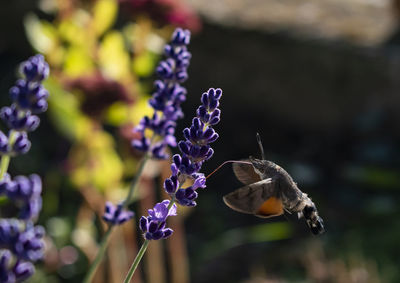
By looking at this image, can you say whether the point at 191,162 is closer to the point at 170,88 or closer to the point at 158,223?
the point at 158,223

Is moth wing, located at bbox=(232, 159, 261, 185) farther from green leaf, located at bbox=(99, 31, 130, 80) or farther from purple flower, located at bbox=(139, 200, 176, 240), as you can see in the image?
green leaf, located at bbox=(99, 31, 130, 80)

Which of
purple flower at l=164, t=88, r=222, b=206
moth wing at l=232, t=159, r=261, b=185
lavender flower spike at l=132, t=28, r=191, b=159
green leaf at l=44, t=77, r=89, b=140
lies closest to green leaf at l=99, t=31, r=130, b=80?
green leaf at l=44, t=77, r=89, b=140

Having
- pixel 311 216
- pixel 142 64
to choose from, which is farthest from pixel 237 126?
pixel 311 216

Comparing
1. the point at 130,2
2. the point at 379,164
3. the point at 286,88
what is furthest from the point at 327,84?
the point at 130,2

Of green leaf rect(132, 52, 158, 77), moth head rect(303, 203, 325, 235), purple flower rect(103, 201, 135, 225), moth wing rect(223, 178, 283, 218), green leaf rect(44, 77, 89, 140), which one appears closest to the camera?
moth wing rect(223, 178, 283, 218)

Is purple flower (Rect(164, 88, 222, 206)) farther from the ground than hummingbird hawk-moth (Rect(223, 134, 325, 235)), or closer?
farther from the ground

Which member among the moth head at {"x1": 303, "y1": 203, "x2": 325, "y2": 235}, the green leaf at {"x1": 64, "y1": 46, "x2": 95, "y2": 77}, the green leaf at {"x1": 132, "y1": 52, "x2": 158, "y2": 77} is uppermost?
the moth head at {"x1": 303, "y1": 203, "x2": 325, "y2": 235}

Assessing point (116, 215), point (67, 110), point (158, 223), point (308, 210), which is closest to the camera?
point (158, 223)
